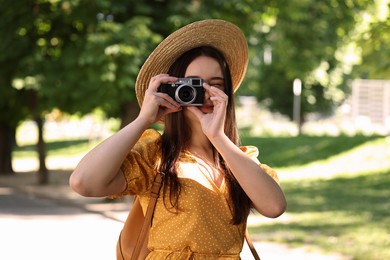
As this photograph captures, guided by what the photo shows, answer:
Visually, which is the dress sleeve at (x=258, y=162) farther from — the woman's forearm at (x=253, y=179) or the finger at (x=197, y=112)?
the finger at (x=197, y=112)

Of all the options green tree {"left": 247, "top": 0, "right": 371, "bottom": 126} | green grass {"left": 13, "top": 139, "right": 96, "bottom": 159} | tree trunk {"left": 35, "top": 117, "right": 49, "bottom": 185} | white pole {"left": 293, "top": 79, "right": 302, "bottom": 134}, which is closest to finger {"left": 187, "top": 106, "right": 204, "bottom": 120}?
green tree {"left": 247, "top": 0, "right": 371, "bottom": 126}

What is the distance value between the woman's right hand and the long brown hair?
0.09 metres

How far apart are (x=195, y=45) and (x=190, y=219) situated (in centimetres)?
66

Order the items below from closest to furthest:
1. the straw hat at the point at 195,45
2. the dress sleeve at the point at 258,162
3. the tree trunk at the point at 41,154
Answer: the dress sleeve at the point at 258,162, the straw hat at the point at 195,45, the tree trunk at the point at 41,154

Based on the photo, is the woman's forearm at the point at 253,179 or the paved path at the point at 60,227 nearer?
the woman's forearm at the point at 253,179

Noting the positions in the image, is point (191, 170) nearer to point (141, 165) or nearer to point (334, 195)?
point (141, 165)

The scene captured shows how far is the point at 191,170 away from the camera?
3.22 meters

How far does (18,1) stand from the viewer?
55.0 feet

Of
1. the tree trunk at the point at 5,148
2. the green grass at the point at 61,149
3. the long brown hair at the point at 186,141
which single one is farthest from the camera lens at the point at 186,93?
the green grass at the point at 61,149

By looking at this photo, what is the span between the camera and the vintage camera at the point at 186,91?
3092 millimetres

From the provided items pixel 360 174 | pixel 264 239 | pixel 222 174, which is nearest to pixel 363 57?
pixel 264 239

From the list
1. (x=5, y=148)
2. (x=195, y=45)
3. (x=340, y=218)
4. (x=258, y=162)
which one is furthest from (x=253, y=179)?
(x=5, y=148)

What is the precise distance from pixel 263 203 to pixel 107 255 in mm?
7472

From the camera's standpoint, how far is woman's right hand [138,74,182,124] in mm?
3105
